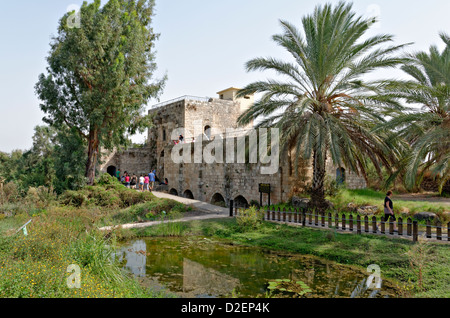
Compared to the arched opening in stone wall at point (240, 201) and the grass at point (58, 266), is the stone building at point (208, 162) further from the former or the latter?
the grass at point (58, 266)

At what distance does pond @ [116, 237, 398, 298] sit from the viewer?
6180mm

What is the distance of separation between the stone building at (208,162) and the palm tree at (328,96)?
1.14 meters

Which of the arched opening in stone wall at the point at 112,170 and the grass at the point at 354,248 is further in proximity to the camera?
the arched opening in stone wall at the point at 112,170

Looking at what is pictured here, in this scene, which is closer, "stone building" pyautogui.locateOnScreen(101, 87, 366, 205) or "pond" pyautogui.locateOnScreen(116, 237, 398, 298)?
"pond" pyautogui.locateOnScreen(116, 237, 398, 298)

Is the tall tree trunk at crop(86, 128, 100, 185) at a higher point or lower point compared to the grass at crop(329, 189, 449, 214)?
higher

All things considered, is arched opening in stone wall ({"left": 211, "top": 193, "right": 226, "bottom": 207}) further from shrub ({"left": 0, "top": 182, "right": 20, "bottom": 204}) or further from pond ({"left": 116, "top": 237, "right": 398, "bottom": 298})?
shrub ({"left": 0, "top": 182, "right": 20, "bottom": 204})

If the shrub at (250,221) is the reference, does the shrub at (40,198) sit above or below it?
above

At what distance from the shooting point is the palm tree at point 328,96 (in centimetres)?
1100

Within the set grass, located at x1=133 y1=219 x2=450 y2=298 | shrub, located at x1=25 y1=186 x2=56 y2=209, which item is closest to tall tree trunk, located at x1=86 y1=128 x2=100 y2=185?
shrub, located at x1=25 y1=186 x2=56 y2=209

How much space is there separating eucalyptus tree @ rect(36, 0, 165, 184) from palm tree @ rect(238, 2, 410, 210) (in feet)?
25.9

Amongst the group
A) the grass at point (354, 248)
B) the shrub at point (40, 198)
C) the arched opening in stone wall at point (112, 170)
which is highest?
the arched opening in stone wall at point (112, 170)

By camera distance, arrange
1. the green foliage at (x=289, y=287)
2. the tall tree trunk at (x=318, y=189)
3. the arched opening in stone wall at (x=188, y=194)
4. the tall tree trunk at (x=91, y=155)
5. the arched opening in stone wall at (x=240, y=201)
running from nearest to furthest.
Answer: the green foliage at (x=289, y=287) → the tall tree trunk at (x=318, y=189) → the arched opening in stone wall at (x=240, y=201) → the tall tree trunk at (x=91, y=155) → the arched opening in stone wall at (x=188, y=194)

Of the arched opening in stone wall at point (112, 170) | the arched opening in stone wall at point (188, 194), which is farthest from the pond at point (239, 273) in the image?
the arched opening in stone wall at point (112, 170)

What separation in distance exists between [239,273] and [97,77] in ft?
45.3
